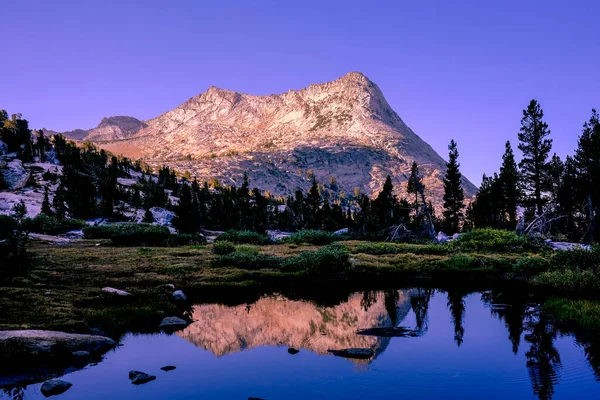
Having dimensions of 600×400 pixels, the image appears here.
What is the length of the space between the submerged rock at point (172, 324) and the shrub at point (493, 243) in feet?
96.9

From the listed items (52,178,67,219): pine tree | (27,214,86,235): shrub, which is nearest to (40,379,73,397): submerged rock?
(27,214,86,235): shrub

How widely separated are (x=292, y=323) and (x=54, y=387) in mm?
10498

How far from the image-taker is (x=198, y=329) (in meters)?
19.0

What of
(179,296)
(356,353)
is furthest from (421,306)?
(179,296)

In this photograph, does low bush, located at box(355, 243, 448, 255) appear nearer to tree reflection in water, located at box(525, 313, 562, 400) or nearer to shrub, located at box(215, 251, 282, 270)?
shrub, located at box(215, 251, 282, 270)

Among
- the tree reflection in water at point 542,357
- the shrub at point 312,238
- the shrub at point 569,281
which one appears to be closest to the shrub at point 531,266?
the shrub at point 569,281

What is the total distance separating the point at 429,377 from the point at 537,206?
56.1 metres

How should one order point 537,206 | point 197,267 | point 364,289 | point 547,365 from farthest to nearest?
1. point 537,206
2. point 197,267
3. point 364,289
4. point 547,365

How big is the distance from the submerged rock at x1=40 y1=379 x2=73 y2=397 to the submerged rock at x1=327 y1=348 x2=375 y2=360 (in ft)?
28.4

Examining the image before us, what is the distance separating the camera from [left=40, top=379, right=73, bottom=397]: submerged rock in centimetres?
1229

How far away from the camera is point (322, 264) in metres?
31.0

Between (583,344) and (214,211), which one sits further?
(214,211)

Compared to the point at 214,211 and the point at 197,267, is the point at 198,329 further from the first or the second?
the point at 214,211

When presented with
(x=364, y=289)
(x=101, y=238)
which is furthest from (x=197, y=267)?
(x=101, y=238)
